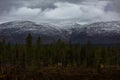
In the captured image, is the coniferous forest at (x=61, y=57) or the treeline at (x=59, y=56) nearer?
the coniferous forest at (x=61, y=57)

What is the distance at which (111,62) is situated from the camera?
15738cm

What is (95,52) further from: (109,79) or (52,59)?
(109,79)

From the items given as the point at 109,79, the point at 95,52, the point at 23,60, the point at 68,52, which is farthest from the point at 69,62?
the point at 109,79

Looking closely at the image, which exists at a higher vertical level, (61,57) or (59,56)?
(59,56)

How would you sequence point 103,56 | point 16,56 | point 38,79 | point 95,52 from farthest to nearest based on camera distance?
point 16,56 < point 103,56 < point 95,52 < point 38,79

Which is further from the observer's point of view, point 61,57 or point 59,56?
point 59,56

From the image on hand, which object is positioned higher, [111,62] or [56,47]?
[56,47]

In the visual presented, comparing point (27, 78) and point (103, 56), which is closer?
point (27, 78)

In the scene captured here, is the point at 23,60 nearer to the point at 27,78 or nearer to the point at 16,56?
the point at 16,56

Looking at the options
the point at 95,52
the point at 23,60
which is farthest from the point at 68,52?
the point at 23,60

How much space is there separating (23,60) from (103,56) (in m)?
41.5

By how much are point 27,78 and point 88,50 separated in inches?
2134

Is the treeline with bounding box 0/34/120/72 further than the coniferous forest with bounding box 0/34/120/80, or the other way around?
the treeline with bounding box 0/34/120/72

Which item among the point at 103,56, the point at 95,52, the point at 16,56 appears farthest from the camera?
the point at 16,56
